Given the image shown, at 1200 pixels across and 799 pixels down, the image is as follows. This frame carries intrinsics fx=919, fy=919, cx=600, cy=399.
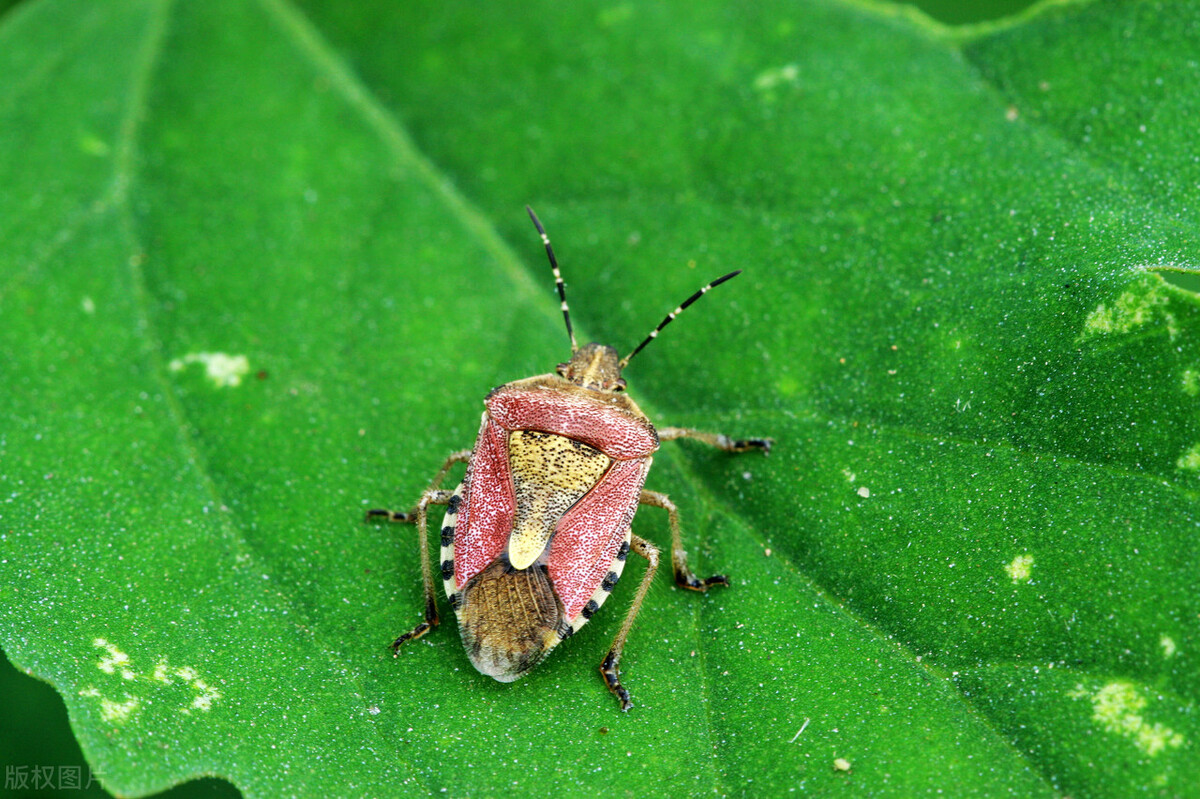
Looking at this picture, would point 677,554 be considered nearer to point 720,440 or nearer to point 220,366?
point 720,440

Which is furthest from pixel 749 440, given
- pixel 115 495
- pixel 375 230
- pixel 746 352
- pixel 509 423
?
pixel 115 495

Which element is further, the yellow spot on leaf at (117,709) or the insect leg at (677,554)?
the insect leg at (677,554)

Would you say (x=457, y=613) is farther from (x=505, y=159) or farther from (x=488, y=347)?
(x=505, y=159)

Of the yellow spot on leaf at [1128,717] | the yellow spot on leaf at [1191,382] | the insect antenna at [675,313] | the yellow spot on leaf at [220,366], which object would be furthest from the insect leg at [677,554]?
the yellow spot on leaf at [220,366]

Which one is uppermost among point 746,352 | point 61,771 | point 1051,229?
point 1051,229

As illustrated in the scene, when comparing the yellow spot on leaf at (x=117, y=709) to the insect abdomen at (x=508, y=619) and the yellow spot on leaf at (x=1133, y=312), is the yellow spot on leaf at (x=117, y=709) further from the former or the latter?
the yellow spot on leaf at (x=1133, y=312)

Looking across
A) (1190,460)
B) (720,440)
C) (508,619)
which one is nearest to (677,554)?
(720,440)

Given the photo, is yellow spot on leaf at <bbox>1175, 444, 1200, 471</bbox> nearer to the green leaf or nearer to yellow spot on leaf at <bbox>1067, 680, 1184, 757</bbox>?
the green leaf
